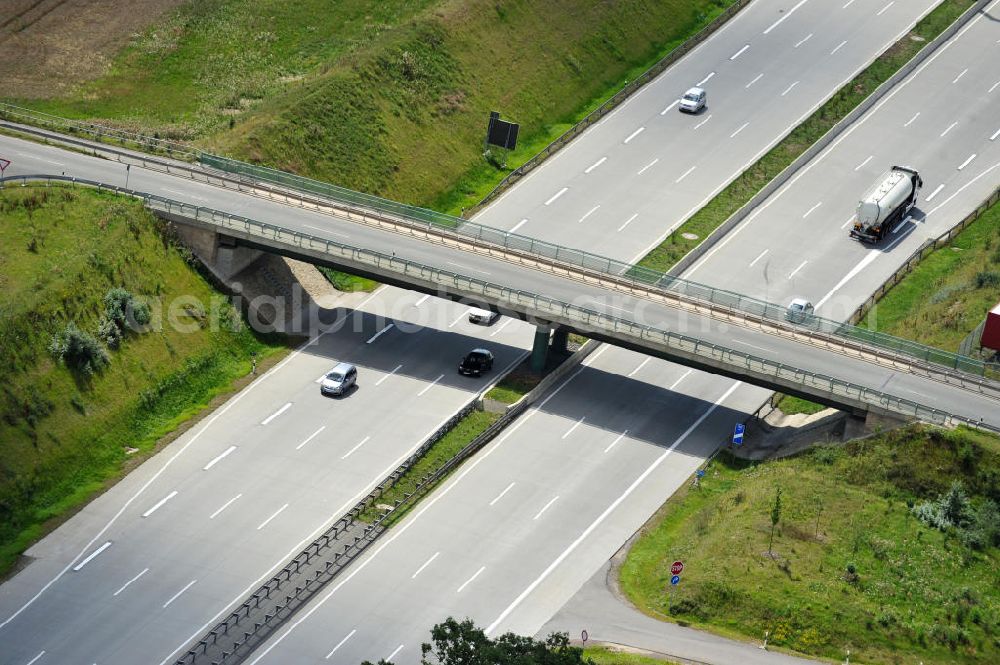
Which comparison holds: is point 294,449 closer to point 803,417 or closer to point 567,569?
point 567,569

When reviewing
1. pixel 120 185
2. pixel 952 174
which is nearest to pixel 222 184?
pixel 120 185

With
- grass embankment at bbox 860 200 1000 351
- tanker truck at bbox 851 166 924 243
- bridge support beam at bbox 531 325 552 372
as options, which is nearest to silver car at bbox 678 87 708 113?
tanker truck at bbox 851 166 924 243

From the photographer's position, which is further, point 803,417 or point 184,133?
point 184,133

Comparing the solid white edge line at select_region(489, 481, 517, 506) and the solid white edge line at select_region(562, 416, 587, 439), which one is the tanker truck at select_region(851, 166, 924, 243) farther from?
the solid white edge line at select_region(489, 481, 517, 506)

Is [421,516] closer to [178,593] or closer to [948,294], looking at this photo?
[178,593]

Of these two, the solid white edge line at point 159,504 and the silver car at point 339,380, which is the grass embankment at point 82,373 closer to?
the solid white edge line at point 159,504
